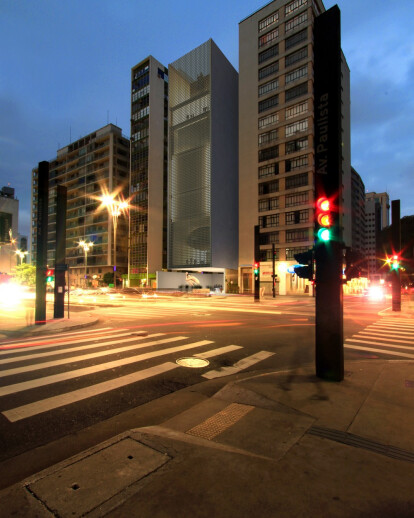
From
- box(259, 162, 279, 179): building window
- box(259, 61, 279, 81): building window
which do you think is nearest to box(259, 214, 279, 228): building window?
box(259, 162, 279, 179): building window

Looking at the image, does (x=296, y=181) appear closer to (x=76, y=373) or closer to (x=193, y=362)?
(x=193, y=362)

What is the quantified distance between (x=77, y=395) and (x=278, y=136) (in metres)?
54.1

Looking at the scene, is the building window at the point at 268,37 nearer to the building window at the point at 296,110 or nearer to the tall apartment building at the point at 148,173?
the building window at the point at 296,110

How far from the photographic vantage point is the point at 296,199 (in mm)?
49906

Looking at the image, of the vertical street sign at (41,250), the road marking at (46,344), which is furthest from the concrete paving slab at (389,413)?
the vertical street sign at (41,250)

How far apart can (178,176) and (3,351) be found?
58752 mm

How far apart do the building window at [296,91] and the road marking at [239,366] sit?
5204cm

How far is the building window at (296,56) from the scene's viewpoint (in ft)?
161

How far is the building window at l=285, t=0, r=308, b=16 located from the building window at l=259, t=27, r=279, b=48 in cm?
291

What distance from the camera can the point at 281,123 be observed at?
51375 millimetres

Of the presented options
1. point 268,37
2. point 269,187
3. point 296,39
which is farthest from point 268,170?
point 268,37

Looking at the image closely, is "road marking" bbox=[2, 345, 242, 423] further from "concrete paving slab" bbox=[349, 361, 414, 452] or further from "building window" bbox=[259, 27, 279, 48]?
"building window" bbox=[259, 27, 279, 48]

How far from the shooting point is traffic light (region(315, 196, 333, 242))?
5.82 metres

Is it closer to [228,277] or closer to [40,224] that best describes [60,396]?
[40,224]
